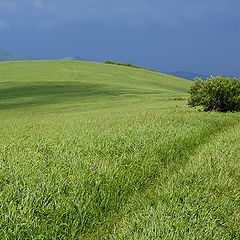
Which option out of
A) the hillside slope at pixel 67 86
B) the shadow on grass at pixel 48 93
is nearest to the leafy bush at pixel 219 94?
the hillside slope at pixel 67 86

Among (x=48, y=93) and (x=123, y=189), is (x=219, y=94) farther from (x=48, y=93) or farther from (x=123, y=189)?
(x=48, y=93)

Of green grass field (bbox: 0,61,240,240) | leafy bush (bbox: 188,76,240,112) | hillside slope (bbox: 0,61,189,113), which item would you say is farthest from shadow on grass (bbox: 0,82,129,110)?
green grass field (bbox: 0,61,240,240)

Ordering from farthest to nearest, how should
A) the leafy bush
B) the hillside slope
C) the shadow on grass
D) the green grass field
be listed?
1. the hillside slope
2. the shadow on grass
3. the leafy bush
4. the green grass field

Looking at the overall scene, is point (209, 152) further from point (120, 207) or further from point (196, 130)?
point (120, 207)

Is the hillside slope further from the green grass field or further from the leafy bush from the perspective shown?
the green grass field

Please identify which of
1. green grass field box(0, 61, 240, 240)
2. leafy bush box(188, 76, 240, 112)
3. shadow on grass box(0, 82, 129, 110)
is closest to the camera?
green grass field box(0, 61, 240, 240)

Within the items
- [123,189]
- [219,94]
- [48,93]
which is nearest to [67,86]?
[48,93]

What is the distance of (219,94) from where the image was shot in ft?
105

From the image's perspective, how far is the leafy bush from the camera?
31.9 metres

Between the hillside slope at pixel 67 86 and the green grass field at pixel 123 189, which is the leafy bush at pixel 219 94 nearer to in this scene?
the green grass field at pixel 123 189

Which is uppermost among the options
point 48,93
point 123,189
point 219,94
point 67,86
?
point 67,86

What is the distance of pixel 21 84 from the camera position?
70625 millimetres

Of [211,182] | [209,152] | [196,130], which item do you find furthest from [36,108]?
[211,182]

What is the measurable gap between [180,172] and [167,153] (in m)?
1.91
